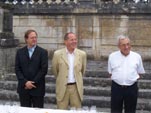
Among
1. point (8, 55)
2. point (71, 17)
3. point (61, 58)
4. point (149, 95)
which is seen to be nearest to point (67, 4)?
point (71, 17)

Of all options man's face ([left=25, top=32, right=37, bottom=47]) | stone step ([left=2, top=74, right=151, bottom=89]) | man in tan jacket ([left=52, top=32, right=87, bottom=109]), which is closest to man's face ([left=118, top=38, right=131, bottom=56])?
man in tan jacket ([left=52, top=32, right=87, bottom=109])

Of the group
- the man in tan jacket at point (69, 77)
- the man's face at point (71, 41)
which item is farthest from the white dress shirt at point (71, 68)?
the man's face at point (71, 41)

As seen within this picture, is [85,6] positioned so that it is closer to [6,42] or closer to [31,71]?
[6,42]

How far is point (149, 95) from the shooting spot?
8375 millimetres

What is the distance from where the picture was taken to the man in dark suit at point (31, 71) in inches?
236

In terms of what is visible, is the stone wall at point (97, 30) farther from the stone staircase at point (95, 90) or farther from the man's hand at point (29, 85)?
the man's hand at point (29, 85)

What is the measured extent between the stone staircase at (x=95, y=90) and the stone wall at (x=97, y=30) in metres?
2.32

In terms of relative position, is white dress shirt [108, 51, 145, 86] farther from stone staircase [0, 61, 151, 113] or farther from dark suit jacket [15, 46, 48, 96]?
stone staircase [0, 61, 151, 113]

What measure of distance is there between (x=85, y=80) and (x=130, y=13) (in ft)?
11.9

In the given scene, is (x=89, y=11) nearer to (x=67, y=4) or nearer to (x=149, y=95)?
(x=67, y=4)

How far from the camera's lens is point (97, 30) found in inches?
484

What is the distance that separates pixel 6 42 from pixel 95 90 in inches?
108

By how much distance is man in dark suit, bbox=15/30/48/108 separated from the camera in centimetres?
599

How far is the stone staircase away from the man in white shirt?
6.58 feet
